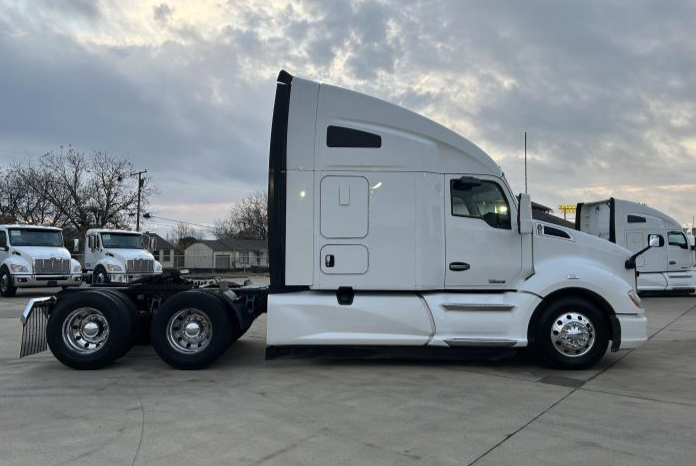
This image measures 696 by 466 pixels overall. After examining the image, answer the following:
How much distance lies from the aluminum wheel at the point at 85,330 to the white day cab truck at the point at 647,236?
15.0 metres

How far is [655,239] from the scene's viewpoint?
7.27 m

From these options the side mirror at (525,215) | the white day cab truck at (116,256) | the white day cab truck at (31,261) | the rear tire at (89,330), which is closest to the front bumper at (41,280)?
the white day cab truck at (31,261)

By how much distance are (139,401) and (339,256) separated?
279 cm

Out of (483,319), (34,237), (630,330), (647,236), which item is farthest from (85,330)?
(647,236)

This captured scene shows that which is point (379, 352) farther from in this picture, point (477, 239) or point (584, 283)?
point (584, 283)

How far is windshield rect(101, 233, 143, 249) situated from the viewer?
20281 mm

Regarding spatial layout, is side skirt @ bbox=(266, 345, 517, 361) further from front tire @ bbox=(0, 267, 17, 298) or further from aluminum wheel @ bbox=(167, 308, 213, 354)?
front tire @ bbox=(0, 267, 17, 298)

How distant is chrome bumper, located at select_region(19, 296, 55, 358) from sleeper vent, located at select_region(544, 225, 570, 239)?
6617mm

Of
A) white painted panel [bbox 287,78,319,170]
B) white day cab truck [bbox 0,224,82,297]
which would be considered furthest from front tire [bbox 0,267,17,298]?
white painted panel [bbox 287,78,319,170]

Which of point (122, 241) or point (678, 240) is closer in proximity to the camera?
point (678, 240)

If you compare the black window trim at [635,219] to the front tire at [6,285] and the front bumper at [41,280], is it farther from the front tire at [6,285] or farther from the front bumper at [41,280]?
the front tire at [6,285]

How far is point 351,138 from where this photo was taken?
21.7 ft

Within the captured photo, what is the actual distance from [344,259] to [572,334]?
9.97 feet

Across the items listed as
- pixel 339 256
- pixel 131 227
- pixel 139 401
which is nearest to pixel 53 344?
pixel 139 401
